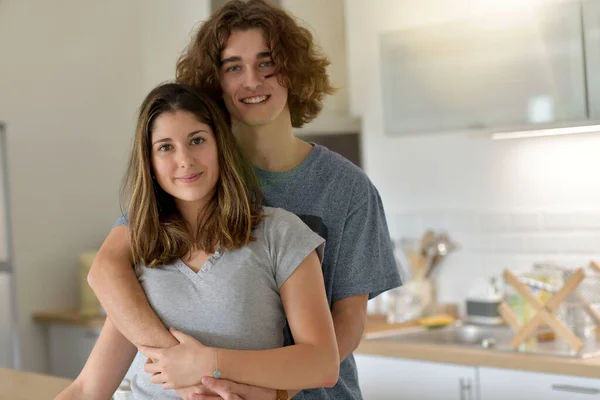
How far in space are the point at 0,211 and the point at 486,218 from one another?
2292 mm

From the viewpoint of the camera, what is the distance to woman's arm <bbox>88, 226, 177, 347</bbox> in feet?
5.19

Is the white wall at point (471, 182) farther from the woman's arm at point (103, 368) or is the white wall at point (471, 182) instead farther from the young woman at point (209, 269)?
the woman's arm at point (103, 368)

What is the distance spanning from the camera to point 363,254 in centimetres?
188

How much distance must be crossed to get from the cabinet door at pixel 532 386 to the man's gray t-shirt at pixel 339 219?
1168 millimetres

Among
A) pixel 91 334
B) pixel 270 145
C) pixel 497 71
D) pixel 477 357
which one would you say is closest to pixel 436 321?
pixel 477 357

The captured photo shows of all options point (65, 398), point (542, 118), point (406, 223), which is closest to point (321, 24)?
point (406, 223)

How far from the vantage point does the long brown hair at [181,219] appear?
164 centimetres

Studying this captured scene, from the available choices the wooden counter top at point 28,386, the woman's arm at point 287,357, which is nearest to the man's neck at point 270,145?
the woman's arm at point 287,357

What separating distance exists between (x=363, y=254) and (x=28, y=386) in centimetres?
109

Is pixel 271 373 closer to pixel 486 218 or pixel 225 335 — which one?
pixel 225 335

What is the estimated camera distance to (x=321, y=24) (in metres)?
4.26

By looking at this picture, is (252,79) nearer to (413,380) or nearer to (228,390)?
(228,390)

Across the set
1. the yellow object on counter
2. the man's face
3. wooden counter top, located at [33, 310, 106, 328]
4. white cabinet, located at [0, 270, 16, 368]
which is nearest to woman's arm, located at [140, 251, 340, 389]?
the man's face

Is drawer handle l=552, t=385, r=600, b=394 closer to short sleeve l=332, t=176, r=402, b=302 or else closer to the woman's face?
short sleeve l=332, t=176, r=402, b=302
